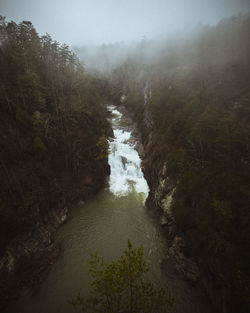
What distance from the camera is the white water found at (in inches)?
895

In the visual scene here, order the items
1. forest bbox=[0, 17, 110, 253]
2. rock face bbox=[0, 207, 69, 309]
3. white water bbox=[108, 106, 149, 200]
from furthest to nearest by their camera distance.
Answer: white water bbox=[108, 106, 149, 200]
forest bbox=[0, 17, 110, 253]
rock face bbox=[0, 207, 69, 309]

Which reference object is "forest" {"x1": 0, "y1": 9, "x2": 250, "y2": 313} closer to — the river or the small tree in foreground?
the river

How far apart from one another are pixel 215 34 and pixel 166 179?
39.9m

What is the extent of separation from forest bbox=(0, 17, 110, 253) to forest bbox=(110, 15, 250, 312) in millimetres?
11130

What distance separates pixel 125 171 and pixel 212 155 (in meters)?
14.6

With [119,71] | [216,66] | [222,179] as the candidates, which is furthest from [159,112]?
[119,71]

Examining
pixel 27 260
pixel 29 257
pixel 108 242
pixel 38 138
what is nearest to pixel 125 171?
pixel 108 242

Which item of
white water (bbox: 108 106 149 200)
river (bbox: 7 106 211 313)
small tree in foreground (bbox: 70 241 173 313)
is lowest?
river (bbox: 7 106 211 313)

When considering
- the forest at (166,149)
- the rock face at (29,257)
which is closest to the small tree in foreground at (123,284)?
the forest at (166,149)

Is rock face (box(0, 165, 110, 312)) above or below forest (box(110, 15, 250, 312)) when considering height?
below

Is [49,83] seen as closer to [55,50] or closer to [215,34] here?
[55,50]

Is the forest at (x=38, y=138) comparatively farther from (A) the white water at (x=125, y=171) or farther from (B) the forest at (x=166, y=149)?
(A) the white water at (x=125, y=171)

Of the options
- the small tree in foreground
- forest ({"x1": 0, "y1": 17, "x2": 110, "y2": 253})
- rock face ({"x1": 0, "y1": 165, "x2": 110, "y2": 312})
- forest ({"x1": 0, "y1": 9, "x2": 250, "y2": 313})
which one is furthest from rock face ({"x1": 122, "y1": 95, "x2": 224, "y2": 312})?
rock face ({"x1": 0, "y1": 165, "x2": 110, "y2": 312})

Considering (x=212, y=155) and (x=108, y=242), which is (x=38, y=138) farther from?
(x=212, y=155)
